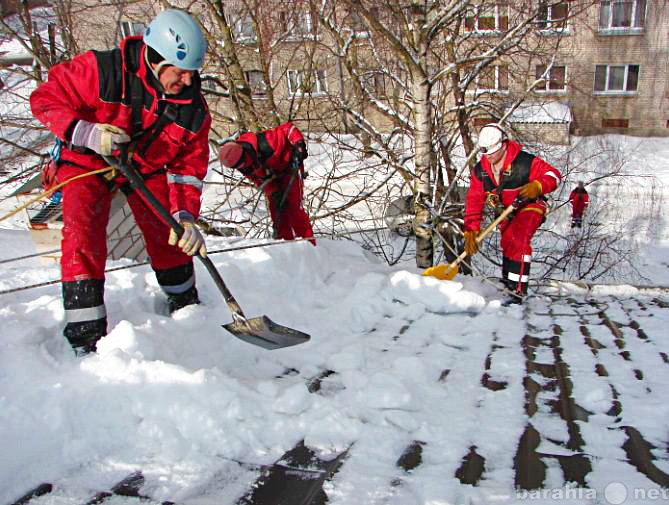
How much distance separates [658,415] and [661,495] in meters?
0.67

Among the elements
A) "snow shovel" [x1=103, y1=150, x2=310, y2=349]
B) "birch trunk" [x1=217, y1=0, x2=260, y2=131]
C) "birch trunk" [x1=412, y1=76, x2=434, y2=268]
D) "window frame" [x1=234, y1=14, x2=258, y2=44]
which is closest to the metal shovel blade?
"snow shovel" [x1=103, y1=150, x2=310, y2=349]

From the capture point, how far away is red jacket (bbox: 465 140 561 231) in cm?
470

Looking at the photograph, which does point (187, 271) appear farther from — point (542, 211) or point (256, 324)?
point (542, 211)

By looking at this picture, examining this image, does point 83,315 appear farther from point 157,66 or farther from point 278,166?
point 278,166

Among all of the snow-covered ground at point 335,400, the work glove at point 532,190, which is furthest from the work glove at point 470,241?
the snow-covered ground at point 335,400

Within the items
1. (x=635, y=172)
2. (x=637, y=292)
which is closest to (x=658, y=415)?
(x=637, y=292)

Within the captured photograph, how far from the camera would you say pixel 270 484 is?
1805mm

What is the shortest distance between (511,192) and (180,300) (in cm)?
328

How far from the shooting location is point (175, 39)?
2.65 meters

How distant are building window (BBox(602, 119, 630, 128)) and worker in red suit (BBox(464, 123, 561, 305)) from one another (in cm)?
1775

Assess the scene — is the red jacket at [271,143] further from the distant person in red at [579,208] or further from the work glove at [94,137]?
the distant person in red at [579,208]

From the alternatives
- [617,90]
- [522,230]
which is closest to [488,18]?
[522,230]

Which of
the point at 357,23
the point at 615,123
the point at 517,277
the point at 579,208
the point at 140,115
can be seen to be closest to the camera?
the point at 140,115

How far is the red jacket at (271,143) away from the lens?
4.71m
